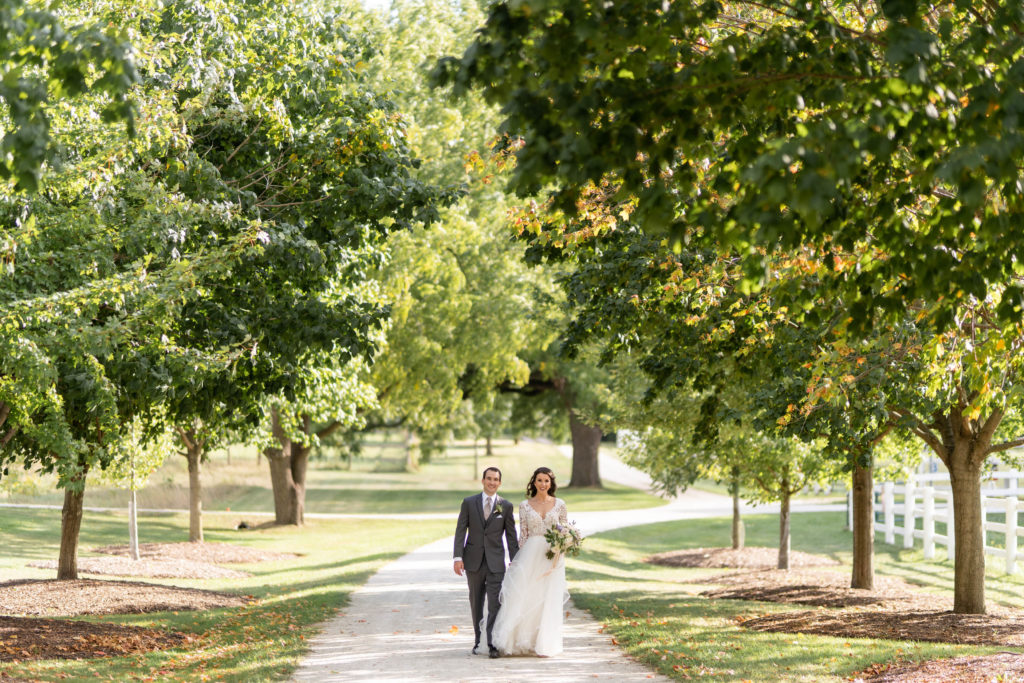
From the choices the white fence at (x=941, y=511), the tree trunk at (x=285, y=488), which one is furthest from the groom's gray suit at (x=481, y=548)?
the tree trunk at (x=285, y=488)

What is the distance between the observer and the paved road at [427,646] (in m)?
9.11

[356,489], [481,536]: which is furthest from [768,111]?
[356,489]

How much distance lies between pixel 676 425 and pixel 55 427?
475 inches

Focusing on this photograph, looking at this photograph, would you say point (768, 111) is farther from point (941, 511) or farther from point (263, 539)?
point (263, 539)

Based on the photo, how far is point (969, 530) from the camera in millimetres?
13172

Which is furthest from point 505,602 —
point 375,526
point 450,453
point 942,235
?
point 450,453

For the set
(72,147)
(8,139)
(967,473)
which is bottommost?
(967,473)

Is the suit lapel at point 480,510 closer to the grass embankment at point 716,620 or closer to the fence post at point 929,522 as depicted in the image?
the grass embankment at point 716,620

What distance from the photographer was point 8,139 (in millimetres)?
5336

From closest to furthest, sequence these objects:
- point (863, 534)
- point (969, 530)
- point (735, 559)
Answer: point (969, 530), point (863, 534), point (735, 559)

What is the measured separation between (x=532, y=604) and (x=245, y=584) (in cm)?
1067

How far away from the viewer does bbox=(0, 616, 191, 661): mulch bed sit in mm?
10352

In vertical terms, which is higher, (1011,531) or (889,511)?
(1011,531)

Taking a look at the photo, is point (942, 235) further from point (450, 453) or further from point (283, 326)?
point (450, 453)
